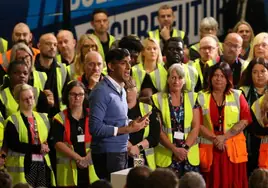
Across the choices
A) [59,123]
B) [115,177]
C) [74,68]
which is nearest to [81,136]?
[59,123]

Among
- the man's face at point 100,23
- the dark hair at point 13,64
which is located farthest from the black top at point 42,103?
the man's face at point 100,23

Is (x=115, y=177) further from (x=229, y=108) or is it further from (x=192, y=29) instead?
(x=192, y=29)

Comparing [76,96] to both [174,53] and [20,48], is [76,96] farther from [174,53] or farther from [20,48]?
[174,53]

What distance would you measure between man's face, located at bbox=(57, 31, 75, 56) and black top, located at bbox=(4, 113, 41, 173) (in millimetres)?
2358

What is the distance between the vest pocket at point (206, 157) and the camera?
12.9m

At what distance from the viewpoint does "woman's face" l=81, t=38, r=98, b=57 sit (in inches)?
543

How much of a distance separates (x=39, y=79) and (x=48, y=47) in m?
0.66

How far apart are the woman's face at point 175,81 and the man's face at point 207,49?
1577mm

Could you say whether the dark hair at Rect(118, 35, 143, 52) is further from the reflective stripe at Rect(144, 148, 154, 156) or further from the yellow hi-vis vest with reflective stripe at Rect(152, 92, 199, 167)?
the reflective stripe at Rect(144, 148, 154, 156)

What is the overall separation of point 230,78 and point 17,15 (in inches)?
188

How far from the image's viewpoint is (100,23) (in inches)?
589

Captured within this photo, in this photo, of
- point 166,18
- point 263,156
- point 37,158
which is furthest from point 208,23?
point 37,158

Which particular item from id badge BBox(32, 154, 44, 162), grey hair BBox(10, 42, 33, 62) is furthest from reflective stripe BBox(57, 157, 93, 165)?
grey hair BBox(10, 42, 33, 62)

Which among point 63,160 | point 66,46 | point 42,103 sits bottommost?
point 63,160
